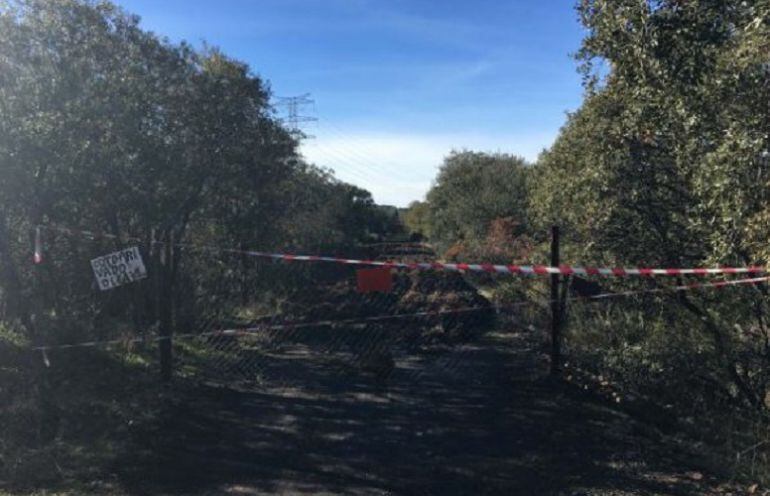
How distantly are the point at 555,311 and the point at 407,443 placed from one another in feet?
9.46

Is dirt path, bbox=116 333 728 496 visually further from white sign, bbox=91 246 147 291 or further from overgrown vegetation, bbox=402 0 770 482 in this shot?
white sign, bbox=91 246 147 291

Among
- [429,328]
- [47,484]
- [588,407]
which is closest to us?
[47,484]

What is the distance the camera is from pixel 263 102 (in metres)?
10.6

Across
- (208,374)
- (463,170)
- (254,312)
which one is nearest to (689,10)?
(208,374)

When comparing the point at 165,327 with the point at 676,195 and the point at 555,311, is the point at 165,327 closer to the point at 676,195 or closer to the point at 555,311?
the point at 555,311

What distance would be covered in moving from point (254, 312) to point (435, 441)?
6.90 m

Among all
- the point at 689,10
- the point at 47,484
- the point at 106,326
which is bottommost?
the point at 47,484

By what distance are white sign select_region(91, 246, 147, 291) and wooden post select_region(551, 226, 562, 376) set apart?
15.6 ft

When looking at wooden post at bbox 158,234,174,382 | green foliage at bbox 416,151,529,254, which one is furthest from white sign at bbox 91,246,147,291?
green foliage at bbox 416,151,529,254

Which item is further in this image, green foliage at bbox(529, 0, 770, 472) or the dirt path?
the dirt path

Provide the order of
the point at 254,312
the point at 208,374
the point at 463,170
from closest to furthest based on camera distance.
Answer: the point at 208,374, the point at 254,312, the point at 463,170

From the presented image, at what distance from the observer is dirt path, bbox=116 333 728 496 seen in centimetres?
543

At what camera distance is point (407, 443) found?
251 inches

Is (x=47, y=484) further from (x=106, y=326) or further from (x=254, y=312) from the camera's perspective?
(x=254, y=312)
